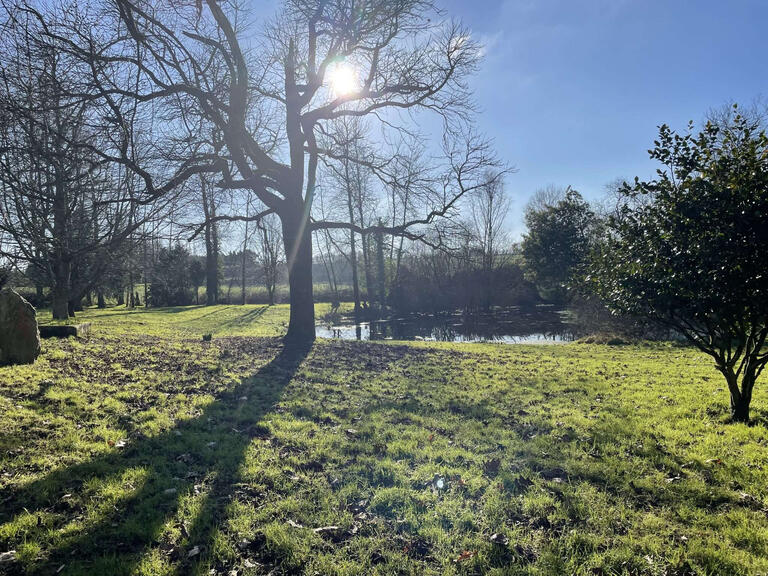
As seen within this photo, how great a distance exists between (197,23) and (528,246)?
2975 cm

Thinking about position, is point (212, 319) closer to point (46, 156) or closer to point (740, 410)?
point (46, 156)

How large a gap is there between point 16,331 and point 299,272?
6.89 metres

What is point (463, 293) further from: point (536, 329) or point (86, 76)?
point (86, 76)

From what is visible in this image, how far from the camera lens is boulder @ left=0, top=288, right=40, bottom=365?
7.12 meters

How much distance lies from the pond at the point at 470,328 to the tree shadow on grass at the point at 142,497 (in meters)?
13.7

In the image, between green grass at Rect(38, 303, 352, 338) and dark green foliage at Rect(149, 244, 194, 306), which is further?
dark green foliage at Rect(149, 244, 194, 306)

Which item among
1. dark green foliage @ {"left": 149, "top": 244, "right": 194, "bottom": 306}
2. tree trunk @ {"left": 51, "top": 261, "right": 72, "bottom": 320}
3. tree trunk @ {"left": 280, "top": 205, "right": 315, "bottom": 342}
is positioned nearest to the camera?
tree trunk @ {"left": 280, "top": 205, "right": 315, "bottom": 342}

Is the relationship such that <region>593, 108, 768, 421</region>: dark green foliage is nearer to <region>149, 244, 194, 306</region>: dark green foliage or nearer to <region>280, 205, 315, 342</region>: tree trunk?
<region>280, 205, 315, 342</region>: tree trunk

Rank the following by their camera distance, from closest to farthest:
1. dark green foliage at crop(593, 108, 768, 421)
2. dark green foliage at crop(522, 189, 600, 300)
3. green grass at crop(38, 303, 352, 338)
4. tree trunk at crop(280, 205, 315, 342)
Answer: dark green foliage at crop(593, 108, 768, 421) → tree trunk at crop(280, 205, 315, 342) → green grass at crop(38, 303, 352, 338) → dark green foliage at crop(522, 189, 600, 300)

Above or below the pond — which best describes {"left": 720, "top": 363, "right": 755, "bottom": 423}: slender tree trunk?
above

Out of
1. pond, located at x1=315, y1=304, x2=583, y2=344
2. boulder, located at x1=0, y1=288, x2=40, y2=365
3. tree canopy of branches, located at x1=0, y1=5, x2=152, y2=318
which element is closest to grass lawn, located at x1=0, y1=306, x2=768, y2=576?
boulder, located at x1=0, y1=288, x2=40, y2=365

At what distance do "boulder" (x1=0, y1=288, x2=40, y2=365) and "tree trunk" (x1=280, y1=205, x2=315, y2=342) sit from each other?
6.40 m

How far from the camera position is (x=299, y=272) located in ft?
41.7

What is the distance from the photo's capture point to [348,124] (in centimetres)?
1375
